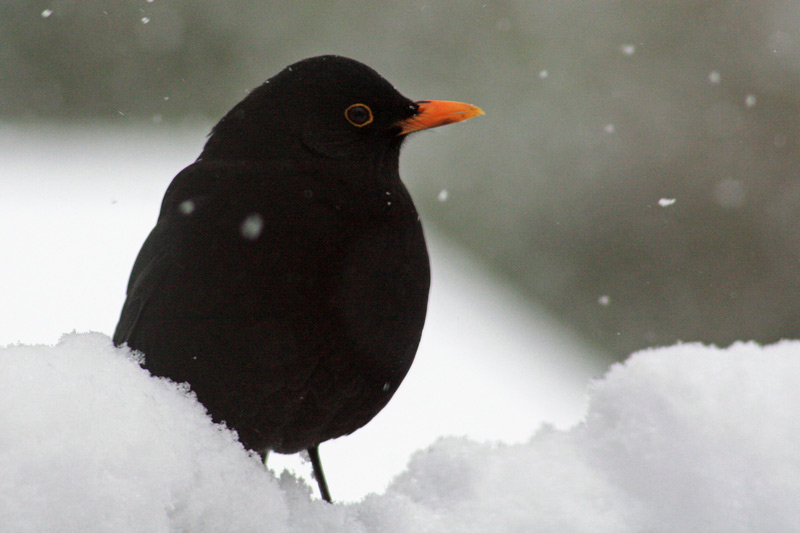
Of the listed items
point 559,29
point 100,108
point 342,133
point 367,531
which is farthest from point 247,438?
point 100,108

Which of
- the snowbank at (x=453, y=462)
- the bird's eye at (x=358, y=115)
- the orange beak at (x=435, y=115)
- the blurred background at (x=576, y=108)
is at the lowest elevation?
the blurred background at (x=576, y=108)

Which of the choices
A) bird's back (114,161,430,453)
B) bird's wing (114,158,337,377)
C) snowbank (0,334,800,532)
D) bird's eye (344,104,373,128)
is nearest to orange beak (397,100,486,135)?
bird's eye (344,104,373,128)

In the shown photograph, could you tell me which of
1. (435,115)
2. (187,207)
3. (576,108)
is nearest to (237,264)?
(187,207)

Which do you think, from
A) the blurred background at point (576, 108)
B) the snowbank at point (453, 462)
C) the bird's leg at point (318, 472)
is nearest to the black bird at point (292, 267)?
the snowbank at point (453, 462)

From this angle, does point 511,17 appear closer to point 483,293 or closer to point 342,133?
point 483,293

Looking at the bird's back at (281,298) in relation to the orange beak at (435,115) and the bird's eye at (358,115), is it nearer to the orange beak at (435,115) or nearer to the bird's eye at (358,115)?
the bird's eye at (358,115)

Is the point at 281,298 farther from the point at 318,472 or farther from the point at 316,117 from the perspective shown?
the point at 318,472

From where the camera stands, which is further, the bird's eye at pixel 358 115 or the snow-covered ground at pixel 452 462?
the bird's eye at pixel 358 115
